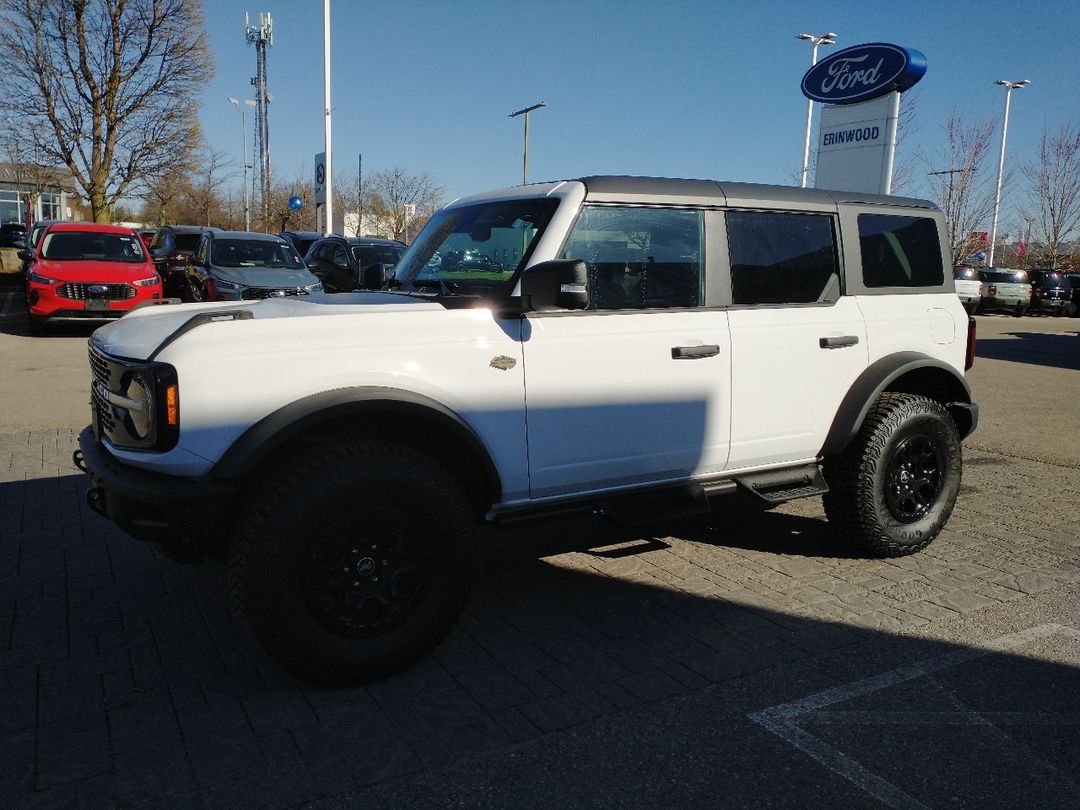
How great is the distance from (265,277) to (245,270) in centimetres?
48

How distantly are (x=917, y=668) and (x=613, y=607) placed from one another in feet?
4.40

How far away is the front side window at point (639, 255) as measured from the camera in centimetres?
388

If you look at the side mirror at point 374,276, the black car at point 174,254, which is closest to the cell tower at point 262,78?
the black car at point 174,254

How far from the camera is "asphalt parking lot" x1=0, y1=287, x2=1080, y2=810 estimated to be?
9.05 feet

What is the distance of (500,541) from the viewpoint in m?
5.21

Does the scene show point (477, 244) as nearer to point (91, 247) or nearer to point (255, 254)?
point (255, 254)

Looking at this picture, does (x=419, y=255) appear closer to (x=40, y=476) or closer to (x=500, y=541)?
(x=500, y=541)

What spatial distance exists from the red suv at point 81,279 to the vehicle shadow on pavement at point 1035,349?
48.1 ft

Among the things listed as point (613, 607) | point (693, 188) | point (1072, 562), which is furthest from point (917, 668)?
point (693, 188)

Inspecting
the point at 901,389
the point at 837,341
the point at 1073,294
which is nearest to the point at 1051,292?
the point at 1073,294

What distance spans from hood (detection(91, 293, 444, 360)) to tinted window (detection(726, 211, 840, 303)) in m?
1.55

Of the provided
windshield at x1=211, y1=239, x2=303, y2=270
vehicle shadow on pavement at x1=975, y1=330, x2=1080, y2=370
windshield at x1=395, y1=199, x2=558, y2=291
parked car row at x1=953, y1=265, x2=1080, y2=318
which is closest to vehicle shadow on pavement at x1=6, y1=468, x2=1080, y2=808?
windshield at x1=395, y1=199, x2=558, y2=291

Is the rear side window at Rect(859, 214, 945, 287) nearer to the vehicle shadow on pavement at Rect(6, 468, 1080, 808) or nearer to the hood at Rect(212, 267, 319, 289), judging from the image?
the vehicle shadow on pavement at Rect(6, 468, 1080, 808)

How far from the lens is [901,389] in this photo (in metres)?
5.09
